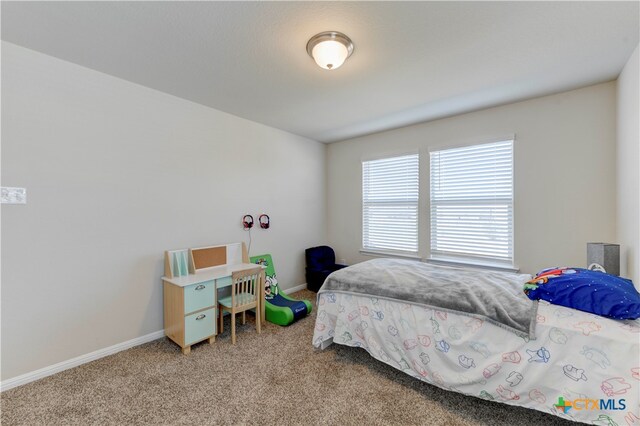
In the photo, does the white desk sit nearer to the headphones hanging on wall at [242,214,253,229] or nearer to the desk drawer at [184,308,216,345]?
the desk drawer at [184,308,216,345]

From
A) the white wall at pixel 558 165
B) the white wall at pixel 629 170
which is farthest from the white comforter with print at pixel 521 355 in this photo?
the white wall at pixel 558 165

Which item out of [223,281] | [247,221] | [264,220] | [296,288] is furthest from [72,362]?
[296,288]

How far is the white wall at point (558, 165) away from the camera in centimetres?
269

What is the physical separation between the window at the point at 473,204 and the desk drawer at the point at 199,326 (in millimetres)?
2950

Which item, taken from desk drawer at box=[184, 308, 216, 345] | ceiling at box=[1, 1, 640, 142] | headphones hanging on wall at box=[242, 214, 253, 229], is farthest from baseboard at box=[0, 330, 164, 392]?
ceiling at box=[1, 1, 640, 142]

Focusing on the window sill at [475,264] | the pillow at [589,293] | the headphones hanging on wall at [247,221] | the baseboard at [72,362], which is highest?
the headphones hanging on wall at [247,221]

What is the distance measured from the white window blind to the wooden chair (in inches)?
84.1

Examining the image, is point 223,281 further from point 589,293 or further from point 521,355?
point 589,293

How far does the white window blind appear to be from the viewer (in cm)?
402

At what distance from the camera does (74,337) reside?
7.70 ft

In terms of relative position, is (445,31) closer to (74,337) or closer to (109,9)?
(109,9)

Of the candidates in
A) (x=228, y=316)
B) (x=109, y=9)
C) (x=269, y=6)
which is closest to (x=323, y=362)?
(x=228, y=316)

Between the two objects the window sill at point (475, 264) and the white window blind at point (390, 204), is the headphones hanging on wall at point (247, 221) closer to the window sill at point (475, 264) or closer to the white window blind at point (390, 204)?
the white window blind at point (390, 204)

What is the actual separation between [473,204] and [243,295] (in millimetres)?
3032
